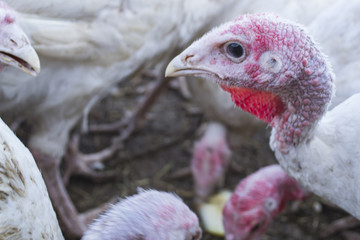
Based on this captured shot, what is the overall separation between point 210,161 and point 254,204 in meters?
0.75

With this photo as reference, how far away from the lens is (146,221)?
168 centimetres

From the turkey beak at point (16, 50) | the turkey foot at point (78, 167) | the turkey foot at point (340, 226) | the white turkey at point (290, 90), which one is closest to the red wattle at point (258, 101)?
the white turkey at point (290, 90)

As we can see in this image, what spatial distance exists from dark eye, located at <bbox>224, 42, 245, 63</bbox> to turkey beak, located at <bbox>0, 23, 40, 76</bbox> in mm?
696

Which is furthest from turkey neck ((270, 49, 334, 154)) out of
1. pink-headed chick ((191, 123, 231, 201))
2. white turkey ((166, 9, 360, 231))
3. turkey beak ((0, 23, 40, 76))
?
pink-headed chick ((191, 123, 231, 201))

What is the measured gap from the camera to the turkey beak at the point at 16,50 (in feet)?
5.65

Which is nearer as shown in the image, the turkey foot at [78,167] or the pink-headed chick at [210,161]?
the pink-headed chick at [210,161]

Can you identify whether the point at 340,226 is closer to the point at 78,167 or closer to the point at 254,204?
the point at 254,204

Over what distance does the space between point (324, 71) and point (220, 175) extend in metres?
1.68

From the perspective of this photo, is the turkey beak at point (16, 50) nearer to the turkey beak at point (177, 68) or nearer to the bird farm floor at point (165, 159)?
the turkey beak at point (177, 68)

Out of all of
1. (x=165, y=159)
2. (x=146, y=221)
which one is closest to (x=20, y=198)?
(x=146, y=221)

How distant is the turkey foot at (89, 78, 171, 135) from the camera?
12.2ft

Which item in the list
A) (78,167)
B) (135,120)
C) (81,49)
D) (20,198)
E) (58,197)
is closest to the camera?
(20,198)

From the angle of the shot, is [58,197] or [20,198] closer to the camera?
[20,198]

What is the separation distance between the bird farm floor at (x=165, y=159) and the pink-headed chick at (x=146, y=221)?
4.55 ft
